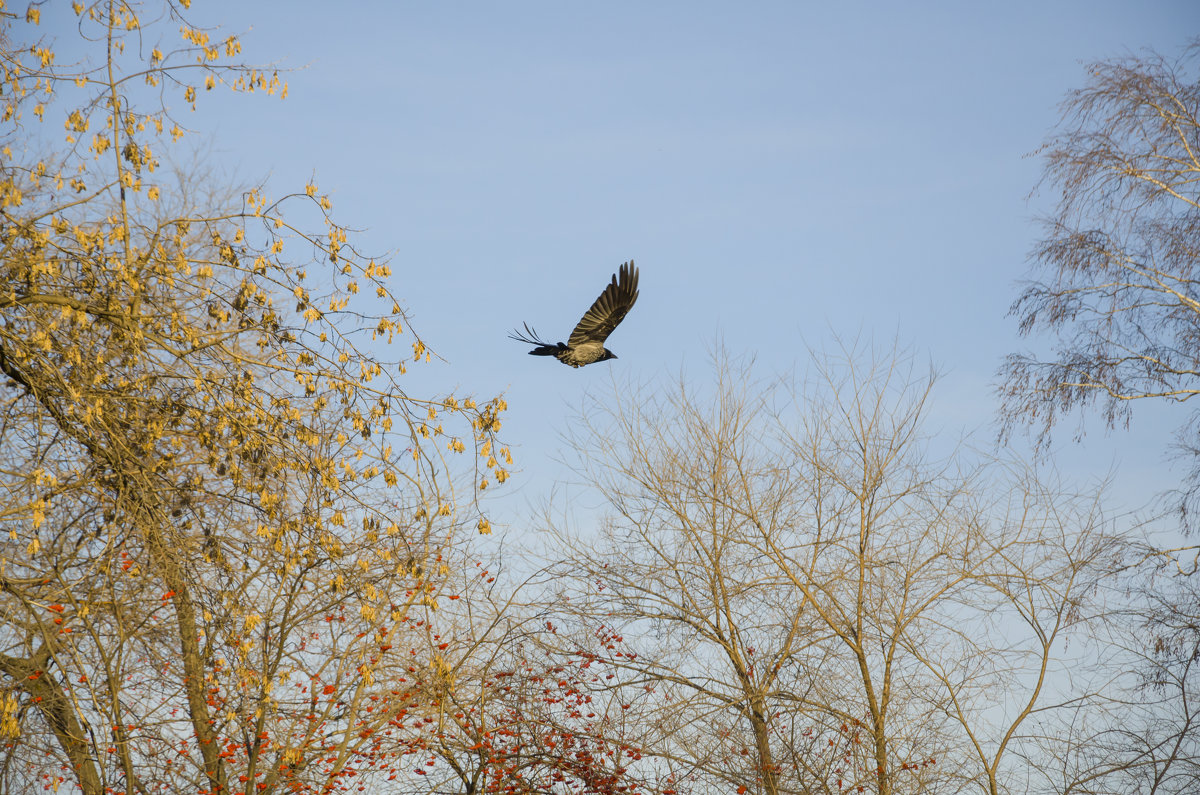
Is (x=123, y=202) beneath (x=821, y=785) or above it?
above

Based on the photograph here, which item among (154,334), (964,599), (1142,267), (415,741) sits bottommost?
(415,741)

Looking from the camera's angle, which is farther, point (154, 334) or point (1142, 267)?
point (1142, 267)

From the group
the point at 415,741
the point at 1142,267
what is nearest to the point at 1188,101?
the point at 1142,267

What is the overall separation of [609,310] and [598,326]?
0.15m

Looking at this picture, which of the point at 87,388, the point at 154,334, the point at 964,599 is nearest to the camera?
the point at 87,388

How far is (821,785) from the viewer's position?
8641 mm

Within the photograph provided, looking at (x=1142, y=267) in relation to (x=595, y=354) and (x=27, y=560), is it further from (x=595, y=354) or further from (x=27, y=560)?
(x=27, y=560)

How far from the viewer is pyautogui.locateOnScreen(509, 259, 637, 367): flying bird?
6988 mm

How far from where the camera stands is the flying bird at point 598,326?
6.99m

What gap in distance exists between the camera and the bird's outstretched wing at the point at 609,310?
22.9 ft

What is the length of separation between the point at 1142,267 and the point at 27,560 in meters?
11.2

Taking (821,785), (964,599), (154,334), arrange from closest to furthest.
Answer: (154,334) < (821,785) < (964,599)

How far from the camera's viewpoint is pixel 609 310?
7.10 metres

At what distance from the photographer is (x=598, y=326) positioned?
714 cm
